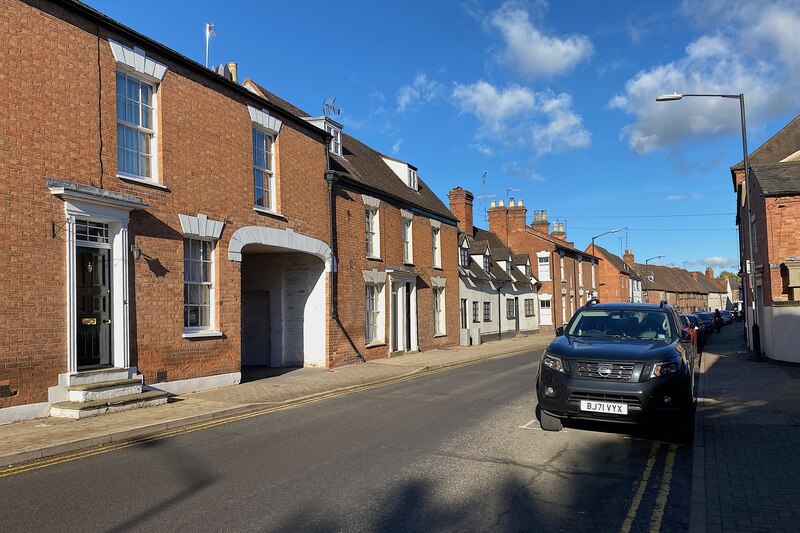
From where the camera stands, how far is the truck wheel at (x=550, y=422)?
8117 mm

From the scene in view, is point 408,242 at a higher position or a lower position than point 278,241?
higher

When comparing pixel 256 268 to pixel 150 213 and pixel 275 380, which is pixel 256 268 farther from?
pixel 150 213

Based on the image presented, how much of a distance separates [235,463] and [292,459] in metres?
0.63

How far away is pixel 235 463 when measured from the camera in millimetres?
6812

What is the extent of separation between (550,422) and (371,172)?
1602 centimetres

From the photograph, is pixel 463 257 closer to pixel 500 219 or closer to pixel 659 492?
pixel 500 219

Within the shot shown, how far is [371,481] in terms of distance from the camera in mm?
5996

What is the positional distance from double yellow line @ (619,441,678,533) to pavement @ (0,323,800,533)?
0.80 feet

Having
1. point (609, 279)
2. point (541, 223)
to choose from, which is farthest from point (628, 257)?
point (541, 223)

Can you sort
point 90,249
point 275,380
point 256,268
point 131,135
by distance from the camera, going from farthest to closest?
point 256,268, point 275,380, point 131,135, point 90,249

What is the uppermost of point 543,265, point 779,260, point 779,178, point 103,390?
point 779,178

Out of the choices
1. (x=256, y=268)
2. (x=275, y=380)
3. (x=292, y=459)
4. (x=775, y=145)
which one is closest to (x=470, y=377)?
(x=275, y=380)

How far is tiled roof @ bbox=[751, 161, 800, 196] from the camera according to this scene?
56.6 ft

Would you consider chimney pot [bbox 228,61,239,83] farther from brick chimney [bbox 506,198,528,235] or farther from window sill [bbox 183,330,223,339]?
brick chimney [bbox 506,198,528,235]
